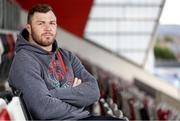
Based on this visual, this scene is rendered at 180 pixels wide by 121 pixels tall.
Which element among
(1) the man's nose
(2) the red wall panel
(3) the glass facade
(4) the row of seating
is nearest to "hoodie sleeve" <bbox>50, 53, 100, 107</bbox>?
(4) the row of seating

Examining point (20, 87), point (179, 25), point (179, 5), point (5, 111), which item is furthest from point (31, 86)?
point (179, 25)

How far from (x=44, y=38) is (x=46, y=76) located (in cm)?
23

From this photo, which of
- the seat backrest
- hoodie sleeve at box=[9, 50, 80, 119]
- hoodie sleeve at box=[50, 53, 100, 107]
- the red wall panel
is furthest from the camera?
the red wall panel

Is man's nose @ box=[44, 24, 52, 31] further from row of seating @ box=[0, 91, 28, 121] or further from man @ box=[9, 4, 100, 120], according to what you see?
row of seating @ box=[0, 91, 28, 121]

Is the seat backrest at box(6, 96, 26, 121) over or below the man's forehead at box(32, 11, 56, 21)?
below

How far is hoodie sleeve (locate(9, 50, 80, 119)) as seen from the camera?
3.30 m

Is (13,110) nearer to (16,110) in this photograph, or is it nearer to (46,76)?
(16,110)

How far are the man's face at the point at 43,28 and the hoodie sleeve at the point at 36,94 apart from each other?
0.19 metres

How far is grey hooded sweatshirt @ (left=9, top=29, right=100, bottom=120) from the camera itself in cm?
331

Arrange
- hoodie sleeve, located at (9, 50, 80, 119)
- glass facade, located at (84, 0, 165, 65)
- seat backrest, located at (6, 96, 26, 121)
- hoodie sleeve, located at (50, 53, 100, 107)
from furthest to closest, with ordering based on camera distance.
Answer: glass facade, located at (84, 0, 165, 65) < hoodie sleeve, located at (50, 53, 100, 107) < hoodie sleeve, located at (9, 50, 80, 119) < seat backrest, located at (6, 96, 26, 121)

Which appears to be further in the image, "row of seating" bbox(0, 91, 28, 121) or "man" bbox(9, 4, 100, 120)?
"man" bbox(9, 4, 100, 120)

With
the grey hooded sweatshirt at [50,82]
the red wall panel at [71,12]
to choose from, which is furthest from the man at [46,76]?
the red wall panel at [71,12]

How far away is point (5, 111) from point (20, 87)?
0.40 metres

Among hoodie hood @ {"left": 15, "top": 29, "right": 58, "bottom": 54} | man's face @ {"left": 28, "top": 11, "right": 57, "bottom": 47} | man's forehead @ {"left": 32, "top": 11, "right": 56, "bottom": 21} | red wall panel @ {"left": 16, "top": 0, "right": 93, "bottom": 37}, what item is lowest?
red wall panel @ {"left": 16, "top": 0, "right": 93, "bottom": 37}
